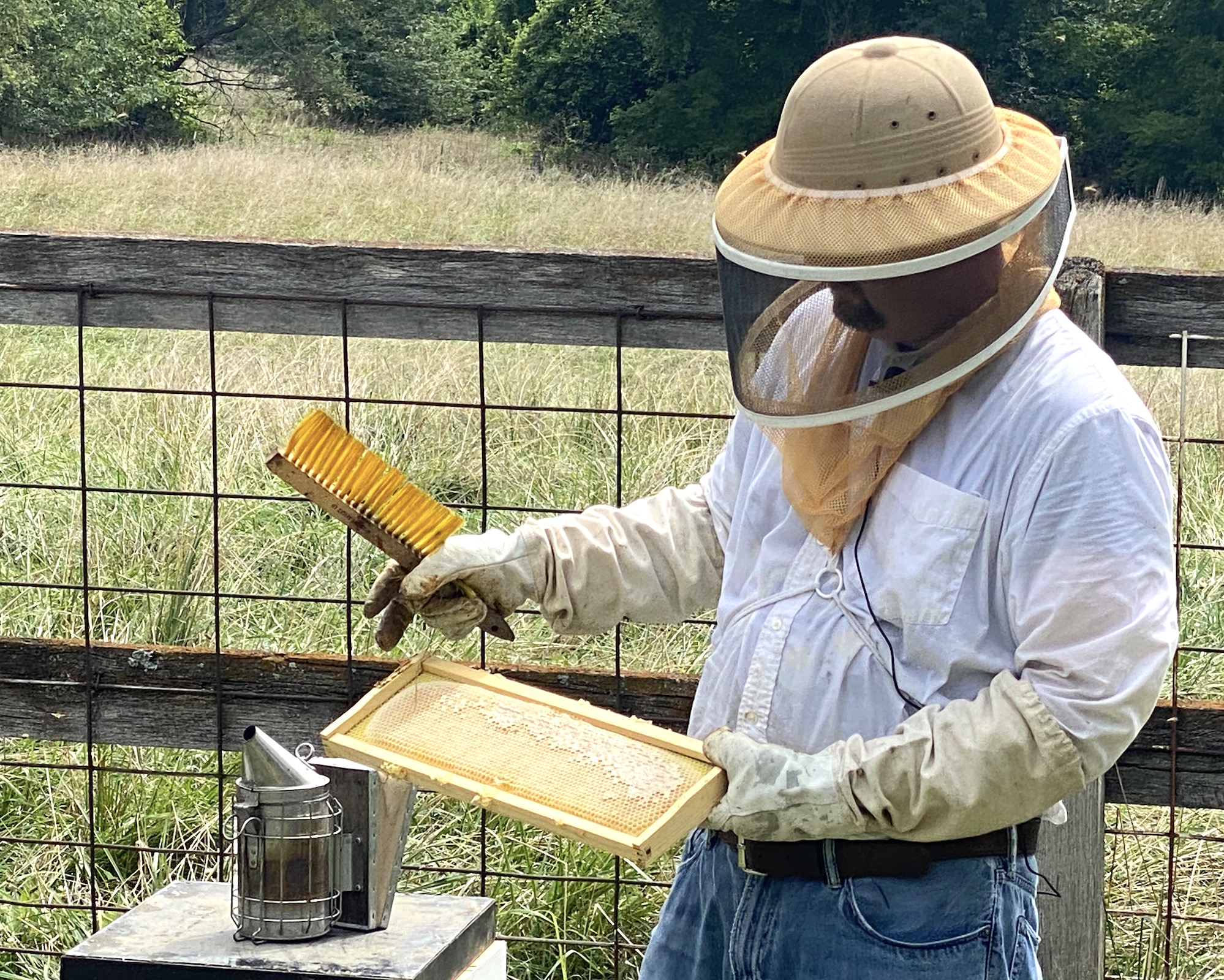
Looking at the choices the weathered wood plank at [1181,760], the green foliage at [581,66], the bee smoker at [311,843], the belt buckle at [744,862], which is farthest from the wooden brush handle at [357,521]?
the green foliage at [581,66]

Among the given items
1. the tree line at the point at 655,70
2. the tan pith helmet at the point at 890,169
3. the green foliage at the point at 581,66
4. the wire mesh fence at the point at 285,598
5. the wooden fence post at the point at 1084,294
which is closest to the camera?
the tan pith helmet at the point at 890,169

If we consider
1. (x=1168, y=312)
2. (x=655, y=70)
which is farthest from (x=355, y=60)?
(x=1168, y=312)

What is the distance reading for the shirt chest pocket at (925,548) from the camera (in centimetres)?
191

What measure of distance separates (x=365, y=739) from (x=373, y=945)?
0.32 metres

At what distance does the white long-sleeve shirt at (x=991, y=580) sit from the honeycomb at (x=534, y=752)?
0.41 feet

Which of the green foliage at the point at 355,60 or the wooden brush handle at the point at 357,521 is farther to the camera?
the green foliage at the point at 355,60

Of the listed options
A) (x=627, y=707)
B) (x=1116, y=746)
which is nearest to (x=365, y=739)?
(x=627, y=707)

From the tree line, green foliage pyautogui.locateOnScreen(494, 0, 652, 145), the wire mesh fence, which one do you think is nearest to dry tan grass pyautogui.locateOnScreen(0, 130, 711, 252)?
the tree line

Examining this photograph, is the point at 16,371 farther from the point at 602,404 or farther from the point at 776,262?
the point at 776,262

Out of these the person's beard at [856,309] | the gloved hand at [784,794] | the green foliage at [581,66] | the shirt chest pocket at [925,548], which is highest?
the person's beard at [856,309]

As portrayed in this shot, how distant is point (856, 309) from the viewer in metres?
1.94

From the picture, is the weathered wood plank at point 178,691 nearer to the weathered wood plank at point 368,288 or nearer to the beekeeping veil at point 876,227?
the weathered wood plank at point 368,288

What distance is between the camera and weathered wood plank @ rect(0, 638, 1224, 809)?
3.06 meters

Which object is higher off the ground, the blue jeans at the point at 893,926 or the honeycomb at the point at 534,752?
the honeycomb at the point at 534,752
